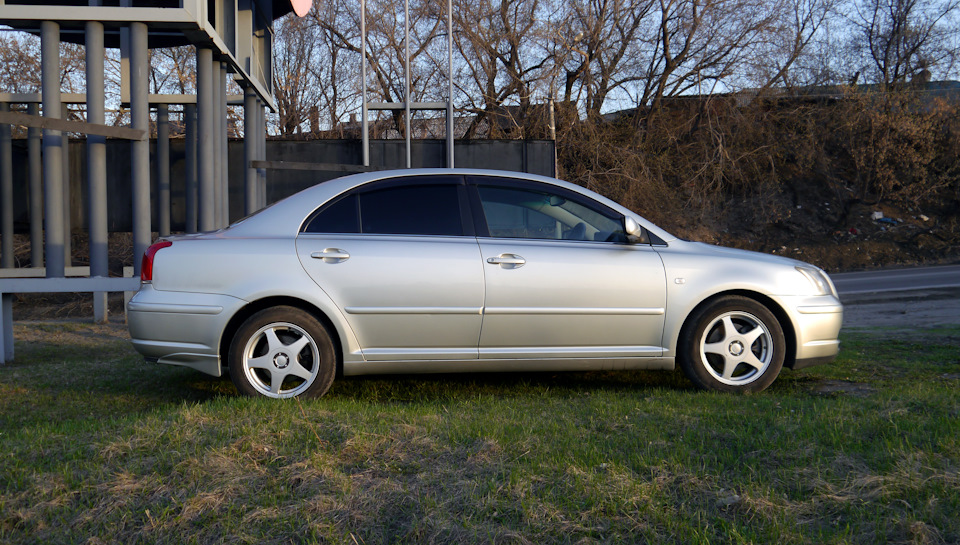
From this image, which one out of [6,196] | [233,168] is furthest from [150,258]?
[233,168]

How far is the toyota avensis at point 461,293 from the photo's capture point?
15.6 ft

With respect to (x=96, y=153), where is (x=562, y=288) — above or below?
below

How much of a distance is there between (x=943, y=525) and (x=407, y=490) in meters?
1.86

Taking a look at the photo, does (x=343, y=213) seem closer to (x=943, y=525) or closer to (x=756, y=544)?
(x=756, y=544)

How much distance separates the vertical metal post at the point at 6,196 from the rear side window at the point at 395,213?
9.30m

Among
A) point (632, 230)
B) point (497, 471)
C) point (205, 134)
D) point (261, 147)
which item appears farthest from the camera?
point (261, 147)

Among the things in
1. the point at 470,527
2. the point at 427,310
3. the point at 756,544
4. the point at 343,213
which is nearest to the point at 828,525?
the point at 756,544

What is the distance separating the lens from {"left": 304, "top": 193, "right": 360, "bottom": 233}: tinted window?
4.96 meters

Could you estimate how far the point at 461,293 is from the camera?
4.87 meters

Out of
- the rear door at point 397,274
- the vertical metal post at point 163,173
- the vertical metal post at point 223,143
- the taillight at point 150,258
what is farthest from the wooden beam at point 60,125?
the vertical metal post at point 163,173

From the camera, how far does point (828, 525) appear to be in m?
2.61

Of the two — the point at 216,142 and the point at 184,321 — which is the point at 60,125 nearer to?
the point at 216,142

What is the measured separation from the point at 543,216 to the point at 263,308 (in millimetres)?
1959

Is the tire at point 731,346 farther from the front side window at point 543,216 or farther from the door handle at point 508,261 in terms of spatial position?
the door handle at point 508,261
